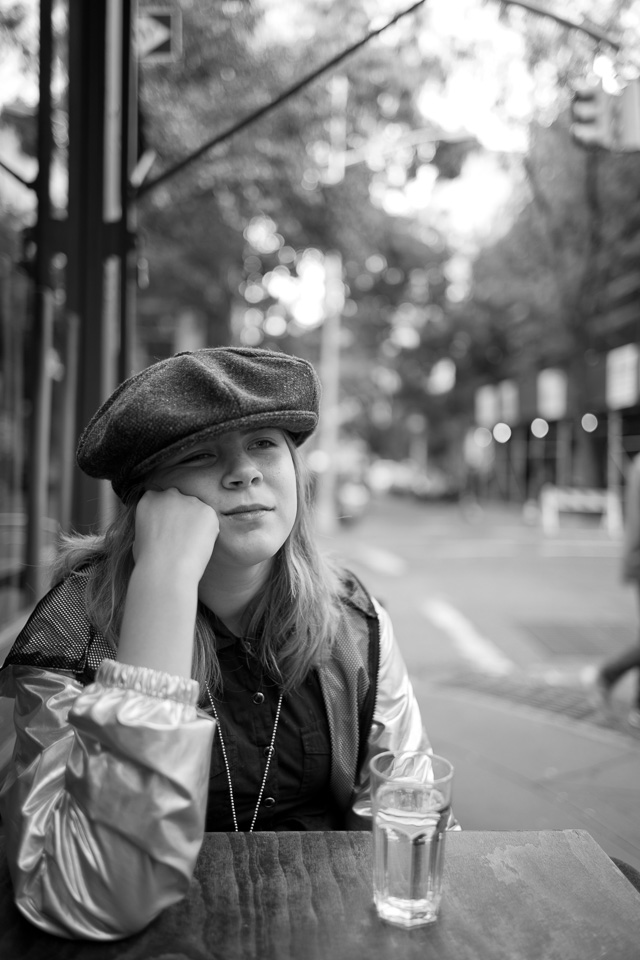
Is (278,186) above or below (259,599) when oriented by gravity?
above

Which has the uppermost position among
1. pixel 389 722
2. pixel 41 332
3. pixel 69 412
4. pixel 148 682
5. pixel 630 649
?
pixel 41 332

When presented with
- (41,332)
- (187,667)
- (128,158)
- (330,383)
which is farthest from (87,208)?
(330,383)

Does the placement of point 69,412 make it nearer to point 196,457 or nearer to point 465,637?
point 196,457

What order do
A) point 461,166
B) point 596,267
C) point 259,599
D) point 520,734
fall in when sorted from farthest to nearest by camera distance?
point 596,267 < point 461,166 < point 520,734 < point 259,599

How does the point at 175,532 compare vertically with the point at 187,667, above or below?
above

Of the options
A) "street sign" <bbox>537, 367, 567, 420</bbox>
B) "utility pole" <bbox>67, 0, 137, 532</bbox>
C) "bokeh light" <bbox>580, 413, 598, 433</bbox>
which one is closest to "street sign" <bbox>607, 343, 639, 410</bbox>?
"bokeh light" <bbox>580, 413, 598, 433</bbox>

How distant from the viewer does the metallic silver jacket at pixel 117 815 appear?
1101 mm

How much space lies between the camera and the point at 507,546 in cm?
1509

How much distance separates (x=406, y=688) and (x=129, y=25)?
13.3ft

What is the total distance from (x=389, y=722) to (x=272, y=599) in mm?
366

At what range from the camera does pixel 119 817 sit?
1.10 meters

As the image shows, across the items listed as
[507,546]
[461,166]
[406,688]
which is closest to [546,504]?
[507,546]

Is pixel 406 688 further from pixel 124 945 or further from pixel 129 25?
Answer: pixel 129 25

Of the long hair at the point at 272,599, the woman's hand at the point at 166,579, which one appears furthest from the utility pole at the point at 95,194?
the woman's hand at the point at 166,579
